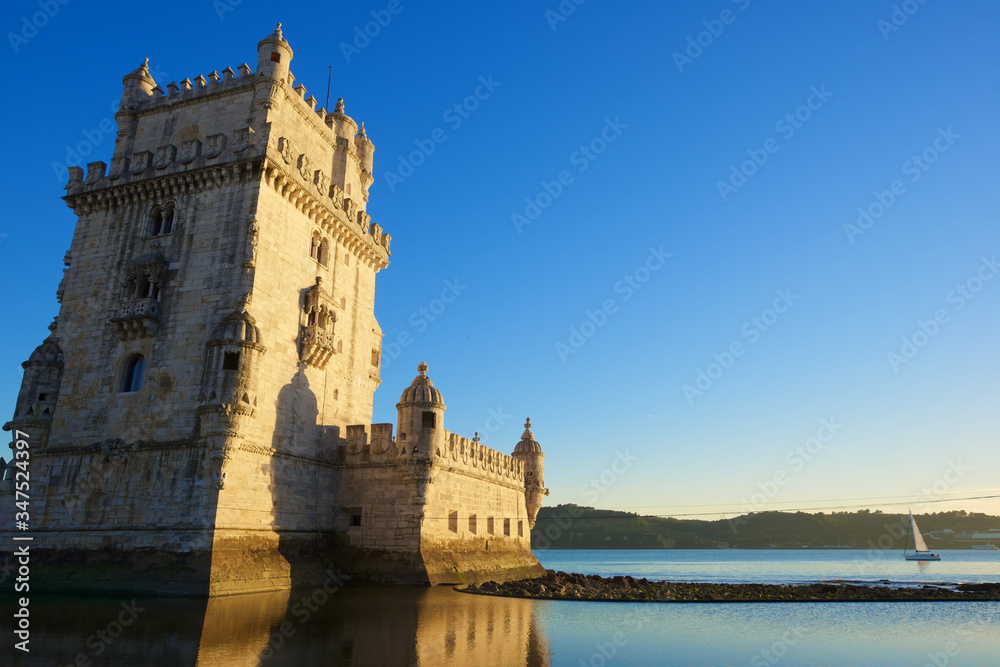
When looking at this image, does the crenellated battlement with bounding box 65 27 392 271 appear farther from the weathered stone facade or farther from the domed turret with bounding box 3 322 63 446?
the domed turret with bounding box 3 322 63 446

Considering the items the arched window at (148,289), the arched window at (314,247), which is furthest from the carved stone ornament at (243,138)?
the arched window at (148,289)

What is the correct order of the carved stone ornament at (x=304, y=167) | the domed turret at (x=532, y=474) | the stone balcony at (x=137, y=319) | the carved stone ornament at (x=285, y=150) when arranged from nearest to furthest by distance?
1. the stone balcony at (x=137, y=319)
2. the carved stone ornament at (x=285, y=150)
3. the carved stone ornament at (x=304, y=167)
4. the domed turret at (x=532, y=474)

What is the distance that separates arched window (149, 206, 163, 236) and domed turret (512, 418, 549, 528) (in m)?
25.8

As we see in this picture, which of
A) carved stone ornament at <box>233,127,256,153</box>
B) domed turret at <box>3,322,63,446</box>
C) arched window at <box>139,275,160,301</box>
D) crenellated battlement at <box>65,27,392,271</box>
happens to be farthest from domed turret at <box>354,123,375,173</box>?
domed turret at <box>3,322,63,446</box>

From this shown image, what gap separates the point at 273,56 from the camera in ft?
101

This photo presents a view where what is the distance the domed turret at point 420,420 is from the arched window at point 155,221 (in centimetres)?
1339

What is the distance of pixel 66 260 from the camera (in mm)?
31062

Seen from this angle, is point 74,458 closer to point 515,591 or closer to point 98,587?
point 98,587

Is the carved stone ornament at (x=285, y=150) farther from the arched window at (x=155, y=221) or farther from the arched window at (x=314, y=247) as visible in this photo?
the arched window at (x=155, y=221)

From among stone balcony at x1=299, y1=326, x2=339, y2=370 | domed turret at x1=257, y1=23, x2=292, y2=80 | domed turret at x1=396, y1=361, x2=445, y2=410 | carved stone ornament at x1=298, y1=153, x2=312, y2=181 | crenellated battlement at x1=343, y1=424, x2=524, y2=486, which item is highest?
domed turret at x1=257, y1=23, x2=292, y2=80

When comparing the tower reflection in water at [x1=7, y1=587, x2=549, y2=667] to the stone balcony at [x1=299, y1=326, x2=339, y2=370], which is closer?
the tower reflection in water at [x1=7, y1=587, x2=549, y2=667]

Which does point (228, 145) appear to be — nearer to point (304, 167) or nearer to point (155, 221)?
point (304, 167)

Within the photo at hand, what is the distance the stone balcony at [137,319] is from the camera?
27.1m

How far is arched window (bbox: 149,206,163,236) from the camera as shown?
1167 inches
